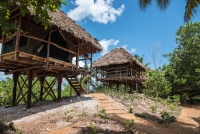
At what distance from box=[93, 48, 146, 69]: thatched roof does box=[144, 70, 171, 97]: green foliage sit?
3222 millimetres

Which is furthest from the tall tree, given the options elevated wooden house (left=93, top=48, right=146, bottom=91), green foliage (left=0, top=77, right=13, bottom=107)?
green foliage (left=0, top=77, right=13, bottom=107)

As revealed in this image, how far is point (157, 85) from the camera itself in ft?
69.8

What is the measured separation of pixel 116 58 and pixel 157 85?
20.8ft

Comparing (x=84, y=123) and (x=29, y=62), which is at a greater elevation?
(x=29, y=62)

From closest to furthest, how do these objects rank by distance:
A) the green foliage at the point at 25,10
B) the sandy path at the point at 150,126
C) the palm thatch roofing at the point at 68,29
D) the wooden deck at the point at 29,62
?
1. the green foliage at the point at 25,10
2. the sandy path at the point at 150,126
3. the wooden deck at the point at 29,62
4. the palm thatch roofing at the point at 68,29

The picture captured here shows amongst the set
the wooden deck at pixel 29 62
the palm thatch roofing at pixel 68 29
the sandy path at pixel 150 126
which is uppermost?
the palm thatch roofing at pixel 68 29

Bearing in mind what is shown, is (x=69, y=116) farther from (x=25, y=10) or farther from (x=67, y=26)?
(x=25, y=10)

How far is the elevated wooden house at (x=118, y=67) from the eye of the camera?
24328 millimetres

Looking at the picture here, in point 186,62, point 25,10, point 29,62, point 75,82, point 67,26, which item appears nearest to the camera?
point 25,10

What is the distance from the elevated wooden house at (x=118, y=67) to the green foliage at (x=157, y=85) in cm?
272

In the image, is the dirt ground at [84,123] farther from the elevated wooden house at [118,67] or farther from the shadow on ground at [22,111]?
the elevated wooden house at [118,67]

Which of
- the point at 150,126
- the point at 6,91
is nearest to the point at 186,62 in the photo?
the point at 150,126

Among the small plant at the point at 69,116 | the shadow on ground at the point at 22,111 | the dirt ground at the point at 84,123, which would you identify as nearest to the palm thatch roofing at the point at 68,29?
the shadow on ground at the point at 22,111

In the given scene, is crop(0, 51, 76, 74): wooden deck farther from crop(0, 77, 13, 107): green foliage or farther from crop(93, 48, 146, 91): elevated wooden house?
crop(93, 48, 146, 91): elevated wooden house
